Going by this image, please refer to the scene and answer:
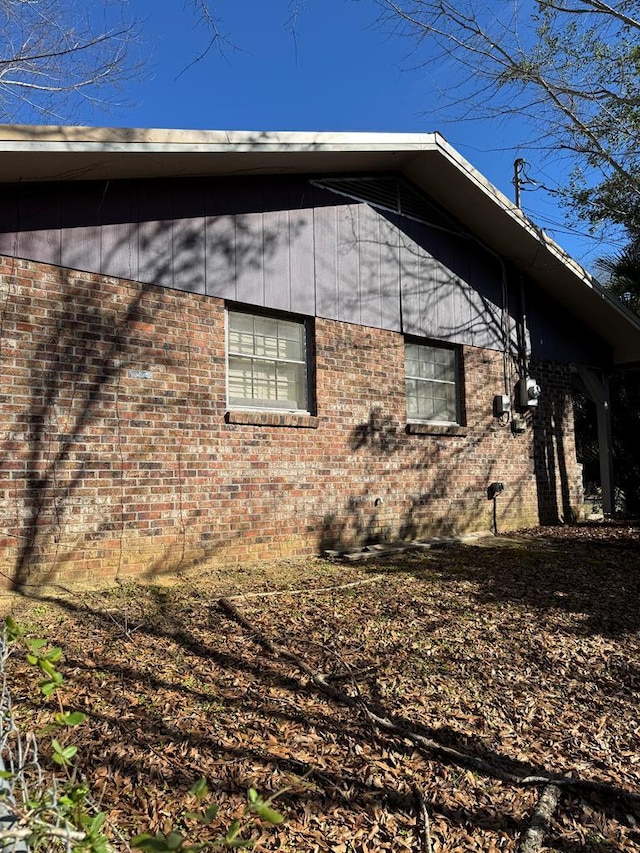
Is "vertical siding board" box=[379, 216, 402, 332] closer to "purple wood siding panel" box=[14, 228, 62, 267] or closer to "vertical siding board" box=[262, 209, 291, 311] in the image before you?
"vertical siding board" box=[262, 209, 291, 311]

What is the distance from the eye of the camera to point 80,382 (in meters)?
6.27

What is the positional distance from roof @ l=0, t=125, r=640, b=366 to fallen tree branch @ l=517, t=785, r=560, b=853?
19.8ft

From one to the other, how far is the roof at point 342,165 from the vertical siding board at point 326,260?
0.59m

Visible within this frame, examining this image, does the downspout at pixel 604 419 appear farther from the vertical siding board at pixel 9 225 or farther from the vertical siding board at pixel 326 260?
the vertical siding board at pixel 9 225

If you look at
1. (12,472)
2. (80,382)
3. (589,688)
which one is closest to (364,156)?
(80,382)

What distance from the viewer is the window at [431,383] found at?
380 inches

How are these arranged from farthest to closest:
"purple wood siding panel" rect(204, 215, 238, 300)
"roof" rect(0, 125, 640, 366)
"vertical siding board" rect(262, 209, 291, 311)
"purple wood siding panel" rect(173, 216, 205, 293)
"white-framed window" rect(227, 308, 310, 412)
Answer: "vertical siding board" rect(262, 209, 291, 311) < "white-framed window" rect(227, 308, 310, 412) < "purple wood siding panel" rect(204, 215, 238, 300) < "purple wood siding panel" rect(173, 216, 205, 293) < "roof" rect(0, 125, 640, 366)

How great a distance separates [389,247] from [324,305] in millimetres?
1707

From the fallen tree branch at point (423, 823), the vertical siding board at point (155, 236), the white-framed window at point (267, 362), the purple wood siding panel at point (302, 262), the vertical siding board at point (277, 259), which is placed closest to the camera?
the fallen tree branch at point (423, 823)

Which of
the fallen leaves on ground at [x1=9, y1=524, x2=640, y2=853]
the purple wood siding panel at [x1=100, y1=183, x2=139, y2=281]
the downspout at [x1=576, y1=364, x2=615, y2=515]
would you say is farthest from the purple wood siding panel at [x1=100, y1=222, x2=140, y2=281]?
the downspout at [x1=576, y1=364, x2=615, y2=515]

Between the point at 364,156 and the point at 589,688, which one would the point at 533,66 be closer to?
the point at 364,156

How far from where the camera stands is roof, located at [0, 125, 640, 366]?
583 centimetres

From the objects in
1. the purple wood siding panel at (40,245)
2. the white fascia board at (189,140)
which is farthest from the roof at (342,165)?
the purple wood siding panel at (40,245)

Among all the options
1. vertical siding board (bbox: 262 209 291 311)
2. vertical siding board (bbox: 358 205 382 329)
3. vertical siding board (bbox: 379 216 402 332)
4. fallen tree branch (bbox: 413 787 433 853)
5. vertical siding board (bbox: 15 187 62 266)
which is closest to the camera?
fallen tree branch (bbox: 413 787 433 853)
